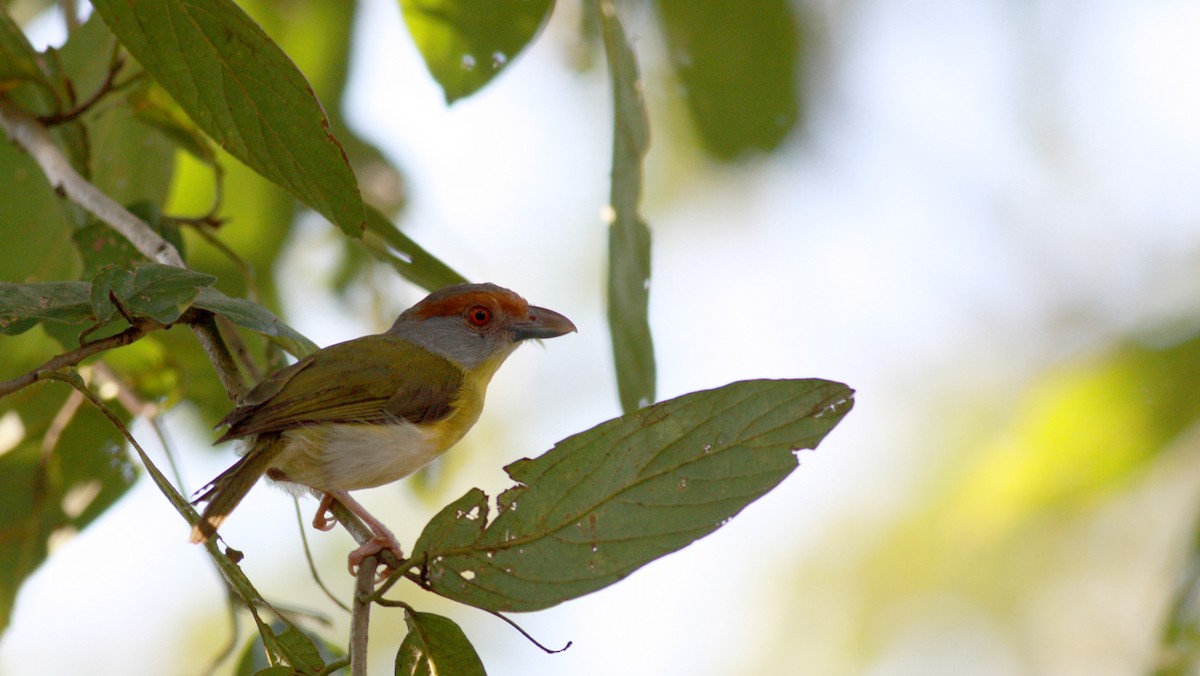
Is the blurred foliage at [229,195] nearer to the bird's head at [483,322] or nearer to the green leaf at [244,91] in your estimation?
the green leaf at [244,91]

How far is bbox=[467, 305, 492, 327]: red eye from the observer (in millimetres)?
4086

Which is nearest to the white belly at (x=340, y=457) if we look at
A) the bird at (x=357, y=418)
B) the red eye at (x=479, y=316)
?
the bird at (x=357, y=418)

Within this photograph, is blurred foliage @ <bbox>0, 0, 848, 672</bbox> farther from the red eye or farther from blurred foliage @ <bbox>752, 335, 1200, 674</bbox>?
blurred foliage @ <bbox>752, 335, 1200, 674</bbox>

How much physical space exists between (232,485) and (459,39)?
127 centimetres

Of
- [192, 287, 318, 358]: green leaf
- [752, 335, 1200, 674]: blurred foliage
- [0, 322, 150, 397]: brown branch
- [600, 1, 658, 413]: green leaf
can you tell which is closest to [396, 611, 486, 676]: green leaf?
[192, 287, 318, 358]: green leaf

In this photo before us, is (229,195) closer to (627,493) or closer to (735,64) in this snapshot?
(735,64)

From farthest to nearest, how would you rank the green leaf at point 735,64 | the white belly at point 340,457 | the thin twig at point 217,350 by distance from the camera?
the green leaf at point 735,64, the white belly at point 340,457, the thin twig at point 217,350

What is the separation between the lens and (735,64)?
13.7 feet

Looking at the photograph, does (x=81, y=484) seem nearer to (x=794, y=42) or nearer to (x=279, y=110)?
(x=279, y=110)

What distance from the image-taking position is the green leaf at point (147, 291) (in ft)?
6.42

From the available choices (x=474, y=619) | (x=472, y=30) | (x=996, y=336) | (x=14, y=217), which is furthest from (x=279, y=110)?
(x=996, y=336)

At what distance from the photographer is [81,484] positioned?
329cm

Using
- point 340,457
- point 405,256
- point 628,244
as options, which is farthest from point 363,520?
point 628,244

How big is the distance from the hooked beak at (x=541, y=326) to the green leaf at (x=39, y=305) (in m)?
2.11
